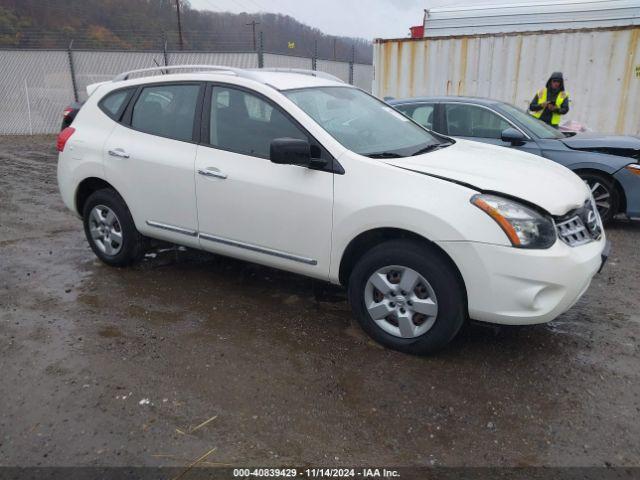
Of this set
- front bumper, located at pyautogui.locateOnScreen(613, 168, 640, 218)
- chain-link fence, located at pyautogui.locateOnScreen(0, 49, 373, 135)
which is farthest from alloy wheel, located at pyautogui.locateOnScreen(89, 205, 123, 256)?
chain-link fence, located at pyautogui.locateOnScreen(0, 49, 373, 135)

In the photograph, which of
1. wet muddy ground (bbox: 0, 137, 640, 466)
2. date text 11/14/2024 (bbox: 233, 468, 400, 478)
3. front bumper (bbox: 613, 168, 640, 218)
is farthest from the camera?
front bumper (bbox: 613, 168, 640, 218)

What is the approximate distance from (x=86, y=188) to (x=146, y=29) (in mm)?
25047

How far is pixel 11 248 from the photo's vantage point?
5410 millimetres

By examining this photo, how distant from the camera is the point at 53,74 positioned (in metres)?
15.7

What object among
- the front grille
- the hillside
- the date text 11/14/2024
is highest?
the hillside

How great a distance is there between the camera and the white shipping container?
29.0ft

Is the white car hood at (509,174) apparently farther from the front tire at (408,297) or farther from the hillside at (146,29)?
the hillside at (146,29)

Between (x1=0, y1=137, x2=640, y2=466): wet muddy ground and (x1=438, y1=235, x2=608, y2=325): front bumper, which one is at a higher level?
(x1=438, y1=235, x2=608, y2=325): front bumper

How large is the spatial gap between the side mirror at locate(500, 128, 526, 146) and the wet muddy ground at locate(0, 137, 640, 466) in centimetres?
198

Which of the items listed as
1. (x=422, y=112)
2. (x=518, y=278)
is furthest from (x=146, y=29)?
(x=518, y=278)

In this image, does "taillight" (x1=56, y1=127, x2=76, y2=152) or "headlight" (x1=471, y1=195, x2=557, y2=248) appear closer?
"headlight" (x1=471, y1=195, x2=557, y2=248)

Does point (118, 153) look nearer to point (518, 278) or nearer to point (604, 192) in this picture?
point (518, 278)

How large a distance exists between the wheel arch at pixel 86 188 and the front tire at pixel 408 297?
2536 millimetres

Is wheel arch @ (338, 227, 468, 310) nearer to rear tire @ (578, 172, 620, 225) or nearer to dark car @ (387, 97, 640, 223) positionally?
dark car @ (387, 97, 640, 223)
